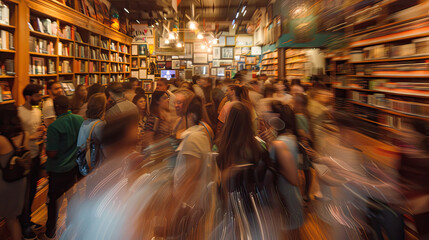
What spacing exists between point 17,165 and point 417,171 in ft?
10.3

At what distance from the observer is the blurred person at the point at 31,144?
2635 millimetres

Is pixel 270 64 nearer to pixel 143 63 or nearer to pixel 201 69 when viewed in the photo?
pixel 201 69

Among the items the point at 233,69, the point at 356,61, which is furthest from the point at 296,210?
the point at 233,69

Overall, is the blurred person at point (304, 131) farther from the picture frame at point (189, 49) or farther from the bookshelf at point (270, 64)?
the picture frame at point (189, 49)

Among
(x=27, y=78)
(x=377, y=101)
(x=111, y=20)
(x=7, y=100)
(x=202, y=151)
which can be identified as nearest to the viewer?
(x=202, y=151)

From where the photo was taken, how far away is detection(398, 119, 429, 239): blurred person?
1.81m

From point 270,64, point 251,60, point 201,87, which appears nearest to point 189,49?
point 251,60

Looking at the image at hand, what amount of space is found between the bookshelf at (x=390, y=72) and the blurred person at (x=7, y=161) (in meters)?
4.39

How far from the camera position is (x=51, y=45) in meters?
5.31

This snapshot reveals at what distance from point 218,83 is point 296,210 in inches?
173

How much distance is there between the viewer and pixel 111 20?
9.12m

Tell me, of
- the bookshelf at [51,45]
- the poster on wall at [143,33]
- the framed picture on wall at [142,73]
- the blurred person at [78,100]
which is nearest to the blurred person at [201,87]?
the blurred person at [78,100]

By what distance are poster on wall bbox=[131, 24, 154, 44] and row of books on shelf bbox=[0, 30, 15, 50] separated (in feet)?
25.8

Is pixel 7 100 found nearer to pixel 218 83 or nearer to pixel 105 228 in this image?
pixel 105 228
